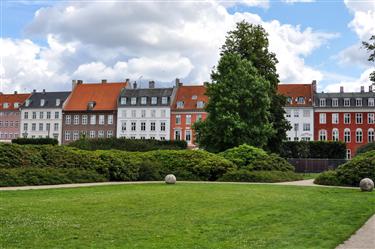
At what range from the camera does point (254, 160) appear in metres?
34.6

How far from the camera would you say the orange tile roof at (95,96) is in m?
101

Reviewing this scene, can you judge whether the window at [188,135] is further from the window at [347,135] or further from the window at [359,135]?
the window at [359,135]

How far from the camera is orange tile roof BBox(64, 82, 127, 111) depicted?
101 metres

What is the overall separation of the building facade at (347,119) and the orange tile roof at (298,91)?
182 cm

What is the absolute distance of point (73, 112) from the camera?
103m

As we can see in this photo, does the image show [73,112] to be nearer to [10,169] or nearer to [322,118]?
[322,118]

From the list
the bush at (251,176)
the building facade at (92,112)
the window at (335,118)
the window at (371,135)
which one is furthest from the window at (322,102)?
the bush at (251,176)

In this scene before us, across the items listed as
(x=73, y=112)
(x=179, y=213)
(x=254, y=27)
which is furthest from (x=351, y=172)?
(x=73, y=112)

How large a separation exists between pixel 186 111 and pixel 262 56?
4561 cm

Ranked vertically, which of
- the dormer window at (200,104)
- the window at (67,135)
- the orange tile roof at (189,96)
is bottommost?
the window at (67,135)

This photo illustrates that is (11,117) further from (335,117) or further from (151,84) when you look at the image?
(335,117)

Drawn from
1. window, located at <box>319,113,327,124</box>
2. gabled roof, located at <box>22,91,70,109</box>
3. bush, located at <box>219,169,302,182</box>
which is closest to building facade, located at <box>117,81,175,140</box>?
gabled roof, located at <box>22,91,70,109</box>

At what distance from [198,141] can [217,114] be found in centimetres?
395

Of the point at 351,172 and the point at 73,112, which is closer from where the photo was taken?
the point at 351,172
